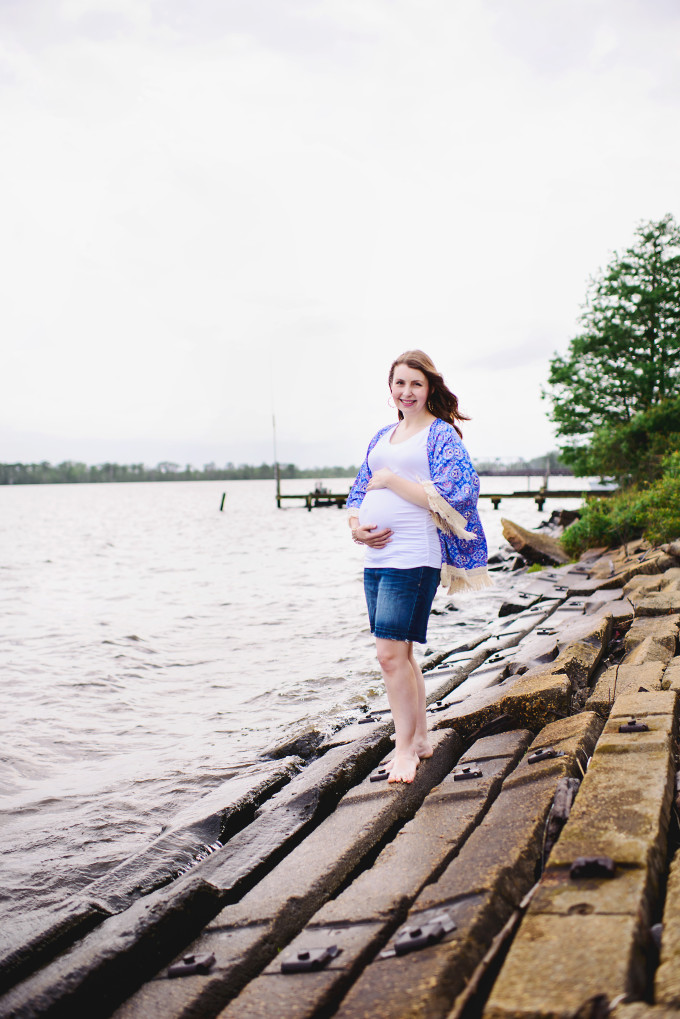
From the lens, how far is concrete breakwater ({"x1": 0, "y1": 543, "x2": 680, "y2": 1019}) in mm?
1734

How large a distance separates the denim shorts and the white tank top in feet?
0.16

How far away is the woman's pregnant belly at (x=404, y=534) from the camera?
3338 mm

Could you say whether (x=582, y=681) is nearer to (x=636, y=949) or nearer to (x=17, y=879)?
(x=636, y=949)

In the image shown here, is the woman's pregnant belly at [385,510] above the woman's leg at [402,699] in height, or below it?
above

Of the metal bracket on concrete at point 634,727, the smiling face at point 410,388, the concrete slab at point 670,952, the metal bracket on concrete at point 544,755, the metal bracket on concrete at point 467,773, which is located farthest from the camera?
the smiling face at point 410,388

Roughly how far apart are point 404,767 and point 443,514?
125 cm

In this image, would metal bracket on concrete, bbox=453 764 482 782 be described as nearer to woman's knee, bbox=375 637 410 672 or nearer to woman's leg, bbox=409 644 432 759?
woman's leg, bbox=409 644 432 759

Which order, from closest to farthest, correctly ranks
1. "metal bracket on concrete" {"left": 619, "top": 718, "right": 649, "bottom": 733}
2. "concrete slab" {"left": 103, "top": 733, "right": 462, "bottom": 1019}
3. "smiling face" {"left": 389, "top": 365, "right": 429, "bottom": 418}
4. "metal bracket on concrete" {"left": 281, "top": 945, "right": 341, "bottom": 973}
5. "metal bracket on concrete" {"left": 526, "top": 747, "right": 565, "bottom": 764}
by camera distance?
"metal bracket on concrete" {"left": 281, "top": 945, "right": 341, "bottom": 973}, "concrete slab" {"left": 103, "top": 733, "right": 462, "bottom": 1019}, "metal bracket on concrete" {"left": 619, "top": 718, "right": 649, "bottom": 733}, "metal bracket on concrete" {"left": 526, "top": 747, "right": 565, "bottom": 764}, "smiling face" {"left": 389, "top": 365, "right": 429, "bottom": 418}

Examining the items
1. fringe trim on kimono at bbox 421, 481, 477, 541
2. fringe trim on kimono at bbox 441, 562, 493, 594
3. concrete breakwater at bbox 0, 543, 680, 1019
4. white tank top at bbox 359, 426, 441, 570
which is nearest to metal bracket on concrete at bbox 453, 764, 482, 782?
concrete breakwater at bbox 0, 543, 680, 1019

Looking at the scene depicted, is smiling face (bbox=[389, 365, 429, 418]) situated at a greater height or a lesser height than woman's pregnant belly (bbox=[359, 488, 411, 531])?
greater

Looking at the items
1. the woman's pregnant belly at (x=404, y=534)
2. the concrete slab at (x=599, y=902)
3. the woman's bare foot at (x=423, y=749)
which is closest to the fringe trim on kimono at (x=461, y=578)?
the woman's pregnant belly at (x=404, y=534)

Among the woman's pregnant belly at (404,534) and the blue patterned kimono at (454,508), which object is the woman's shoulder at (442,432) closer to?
the blue patterned kimono at (454,508)

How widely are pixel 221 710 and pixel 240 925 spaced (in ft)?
15.5

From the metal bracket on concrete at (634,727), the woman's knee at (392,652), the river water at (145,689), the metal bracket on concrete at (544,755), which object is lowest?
the river water at (145,689)
